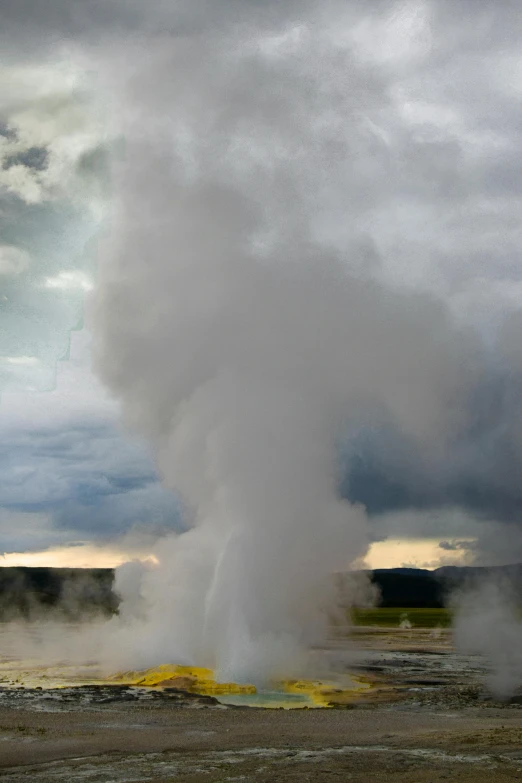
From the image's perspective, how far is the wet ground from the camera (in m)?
17.8

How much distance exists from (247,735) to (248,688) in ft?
34.1

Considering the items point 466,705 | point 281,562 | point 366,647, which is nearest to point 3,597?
point 366,647

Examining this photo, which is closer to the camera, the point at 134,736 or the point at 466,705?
the point at 134,736

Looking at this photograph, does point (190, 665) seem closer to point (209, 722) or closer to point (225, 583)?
point (225, 583)

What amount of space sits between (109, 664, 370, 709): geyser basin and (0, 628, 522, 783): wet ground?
707 mm

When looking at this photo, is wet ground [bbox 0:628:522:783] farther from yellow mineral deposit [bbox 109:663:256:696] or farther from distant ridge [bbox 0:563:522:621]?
distant ridge [bbox 0:563:522:621]

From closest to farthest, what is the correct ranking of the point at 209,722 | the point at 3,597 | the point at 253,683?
1. the point at 209,722
2. the point at 253,683
3. the point at 3,597

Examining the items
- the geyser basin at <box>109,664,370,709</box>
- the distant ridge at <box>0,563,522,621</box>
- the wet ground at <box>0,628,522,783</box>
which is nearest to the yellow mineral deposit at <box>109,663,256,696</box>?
the geyser basin at <box>109,664,370,709</box>

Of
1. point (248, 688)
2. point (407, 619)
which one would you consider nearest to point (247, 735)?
point (248, 688)

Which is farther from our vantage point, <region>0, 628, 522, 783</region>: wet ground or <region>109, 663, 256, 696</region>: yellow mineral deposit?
<region>109, 663, 256, 696</region>: yellow mineral deposit

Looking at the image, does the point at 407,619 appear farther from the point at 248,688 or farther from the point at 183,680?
the point at 248,688

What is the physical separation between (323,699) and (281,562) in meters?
10.4

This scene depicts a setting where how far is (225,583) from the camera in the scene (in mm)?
39219

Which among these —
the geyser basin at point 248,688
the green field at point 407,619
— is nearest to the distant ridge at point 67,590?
the green field at point 407,619
